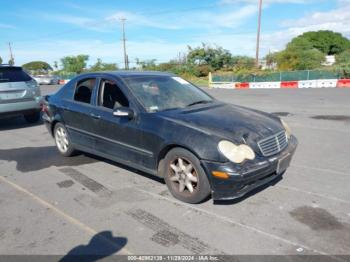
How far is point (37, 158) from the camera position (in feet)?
20.2

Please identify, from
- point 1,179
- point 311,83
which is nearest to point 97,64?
point 311,83

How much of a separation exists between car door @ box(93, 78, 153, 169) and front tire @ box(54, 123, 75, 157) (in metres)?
1.08

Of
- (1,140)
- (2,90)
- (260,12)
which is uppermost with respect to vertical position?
(260,12)

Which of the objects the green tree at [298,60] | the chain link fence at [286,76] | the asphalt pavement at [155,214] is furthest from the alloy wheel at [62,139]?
the green tree at [298,60]

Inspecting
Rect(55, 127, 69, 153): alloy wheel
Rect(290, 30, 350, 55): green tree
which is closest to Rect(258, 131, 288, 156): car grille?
Rect(55, 127, 69, 153): alloy wheel

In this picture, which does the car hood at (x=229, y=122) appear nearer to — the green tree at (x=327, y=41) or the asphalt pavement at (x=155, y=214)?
the asphalt pavement at (x=155, y=214)

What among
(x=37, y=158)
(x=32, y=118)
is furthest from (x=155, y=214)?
(x=32, y=118)

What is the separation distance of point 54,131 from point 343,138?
6.07m

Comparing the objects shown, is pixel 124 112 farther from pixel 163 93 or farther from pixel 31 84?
pixel 31 84

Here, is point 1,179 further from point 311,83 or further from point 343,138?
point 311,83

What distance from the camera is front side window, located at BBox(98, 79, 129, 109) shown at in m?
4.72

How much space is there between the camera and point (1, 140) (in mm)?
7906

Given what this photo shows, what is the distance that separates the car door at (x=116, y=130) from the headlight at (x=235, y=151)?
1.09 m

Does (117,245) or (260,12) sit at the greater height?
(260,12)
